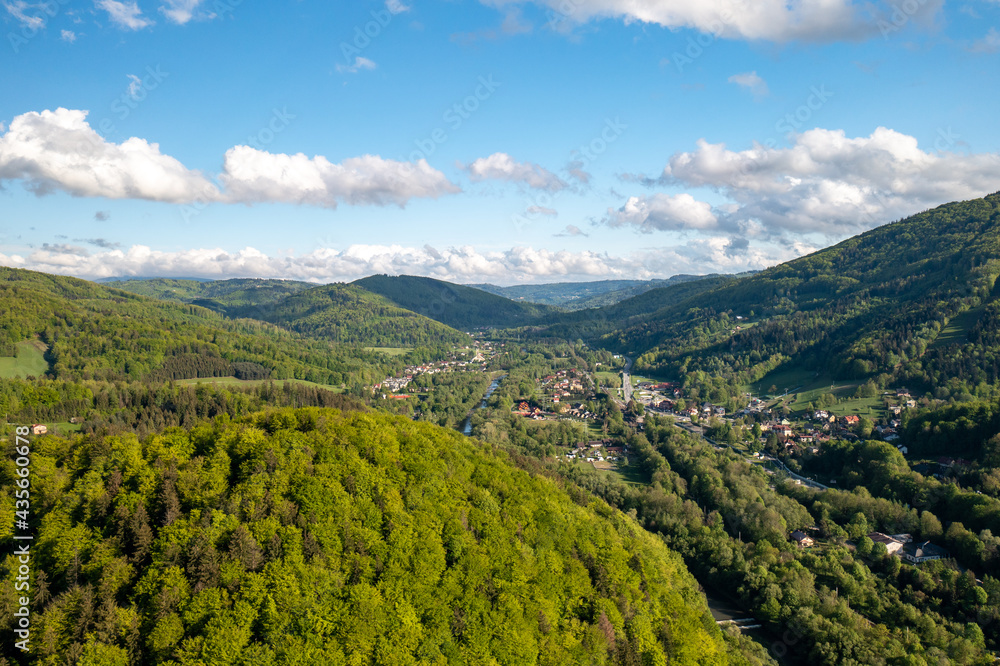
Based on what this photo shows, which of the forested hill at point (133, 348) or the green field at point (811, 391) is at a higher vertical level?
the forested hill at point (133, 348)

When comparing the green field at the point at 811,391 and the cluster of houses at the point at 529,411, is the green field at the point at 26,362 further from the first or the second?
the green field at the point at 811,391

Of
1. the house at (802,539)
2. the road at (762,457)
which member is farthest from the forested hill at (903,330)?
the house at (802,539)

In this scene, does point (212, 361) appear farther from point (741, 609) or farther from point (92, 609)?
point (741, 609)

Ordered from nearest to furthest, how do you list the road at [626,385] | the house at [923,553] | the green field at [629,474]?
the house at [923,553] → the green field at [629,474] → the road at [626,385]

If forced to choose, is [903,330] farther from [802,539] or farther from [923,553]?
[802,539]

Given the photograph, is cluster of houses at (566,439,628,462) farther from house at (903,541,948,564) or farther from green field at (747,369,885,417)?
green field at (747,369,885,417)

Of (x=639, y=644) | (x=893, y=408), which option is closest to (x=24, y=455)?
(x=639, y=644)

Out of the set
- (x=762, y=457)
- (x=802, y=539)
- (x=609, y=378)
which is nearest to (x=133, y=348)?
(x=609, y=378)

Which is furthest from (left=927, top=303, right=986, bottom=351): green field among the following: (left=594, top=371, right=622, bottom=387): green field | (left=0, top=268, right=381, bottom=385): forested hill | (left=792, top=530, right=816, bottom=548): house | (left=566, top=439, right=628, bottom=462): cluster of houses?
(left=0, top=268, right=381, bottom=385): forested hill
